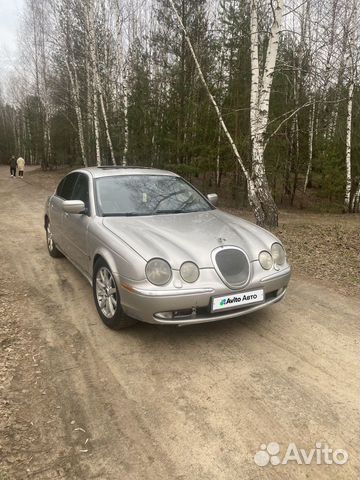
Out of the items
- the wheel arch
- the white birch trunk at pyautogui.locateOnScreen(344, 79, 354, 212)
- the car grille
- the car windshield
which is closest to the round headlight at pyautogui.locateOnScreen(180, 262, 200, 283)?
the car grille

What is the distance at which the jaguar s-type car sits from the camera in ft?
11.4

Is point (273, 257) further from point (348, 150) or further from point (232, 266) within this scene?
point (348, 150)

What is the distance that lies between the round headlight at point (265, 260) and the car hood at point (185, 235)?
0.06m

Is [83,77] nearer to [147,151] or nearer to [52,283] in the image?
[147,151]

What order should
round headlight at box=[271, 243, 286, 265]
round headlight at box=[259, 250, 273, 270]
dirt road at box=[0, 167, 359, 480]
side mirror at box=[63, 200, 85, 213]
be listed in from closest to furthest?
1. dirt road at box=[0, 167, 359, 480]
2. round headlight at box=[259, 250, 273, 270]
3. round headlight at box=[271, 243, 286, 265]
4. side mirror at box=[63, 200, 85, 213]

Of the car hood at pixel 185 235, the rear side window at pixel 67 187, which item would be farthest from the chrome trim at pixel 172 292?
the rear side window at pixel 67 187

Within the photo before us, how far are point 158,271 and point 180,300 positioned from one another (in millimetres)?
339

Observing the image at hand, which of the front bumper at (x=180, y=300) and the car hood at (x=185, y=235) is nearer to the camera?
the front bumper at (x=180, y=300)

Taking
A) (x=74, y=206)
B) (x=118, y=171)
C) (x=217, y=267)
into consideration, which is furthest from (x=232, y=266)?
(x=118, y=171)

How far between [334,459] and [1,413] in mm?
2339

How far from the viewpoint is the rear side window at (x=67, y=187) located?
5664 mm

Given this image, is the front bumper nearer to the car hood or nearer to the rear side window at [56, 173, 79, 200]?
the car hood

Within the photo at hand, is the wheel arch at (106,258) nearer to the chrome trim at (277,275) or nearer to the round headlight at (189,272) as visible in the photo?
A: the round headlight at (189,272)

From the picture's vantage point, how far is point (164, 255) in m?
3.53
